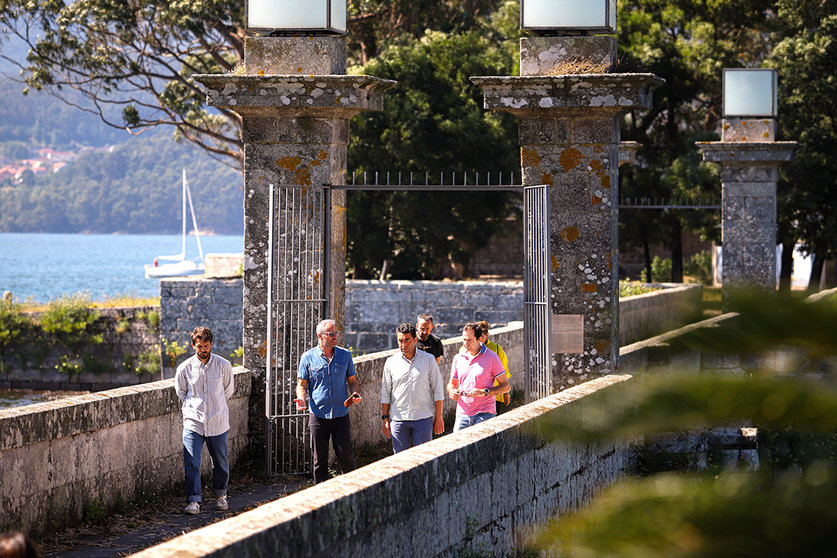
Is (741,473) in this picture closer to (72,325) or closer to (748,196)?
(748,196)

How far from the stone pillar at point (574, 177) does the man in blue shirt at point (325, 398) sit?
1.63 m

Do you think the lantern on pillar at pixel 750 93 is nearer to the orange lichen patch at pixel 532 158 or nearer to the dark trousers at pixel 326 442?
the orange lichen patch at pixel 532 158

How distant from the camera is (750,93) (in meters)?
16.6

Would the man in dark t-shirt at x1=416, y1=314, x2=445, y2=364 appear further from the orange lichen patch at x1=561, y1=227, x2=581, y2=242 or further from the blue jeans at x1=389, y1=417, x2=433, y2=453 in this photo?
the orange lichen patch at x1=561, y1=227, x2=581, y2=242

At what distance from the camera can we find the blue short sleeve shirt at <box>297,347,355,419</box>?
→ 8.49m

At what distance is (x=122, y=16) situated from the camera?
93.5 feet

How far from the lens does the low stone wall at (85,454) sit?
22.4 feet

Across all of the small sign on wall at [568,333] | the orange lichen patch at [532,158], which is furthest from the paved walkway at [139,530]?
the orange lichen patch at [532,158]

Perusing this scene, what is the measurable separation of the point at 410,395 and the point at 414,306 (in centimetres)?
1338

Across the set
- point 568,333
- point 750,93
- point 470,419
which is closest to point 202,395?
point 470,419

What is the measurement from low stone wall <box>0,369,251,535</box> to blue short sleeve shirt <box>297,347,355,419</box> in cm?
93

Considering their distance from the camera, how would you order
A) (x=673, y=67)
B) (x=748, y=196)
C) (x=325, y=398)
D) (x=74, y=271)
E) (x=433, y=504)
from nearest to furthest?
1. (x=433, y=504)
2. (x=325, y=398)
3. (x=748, y=196)
4. (x=673, y=67)
5. (x=74, y=271)

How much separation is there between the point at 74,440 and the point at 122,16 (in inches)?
900

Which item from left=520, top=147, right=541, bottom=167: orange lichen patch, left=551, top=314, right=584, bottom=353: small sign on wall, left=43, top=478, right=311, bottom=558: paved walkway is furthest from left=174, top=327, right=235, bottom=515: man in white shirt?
left=520, top=147, right=541, bottom=167: orange lichen patch
